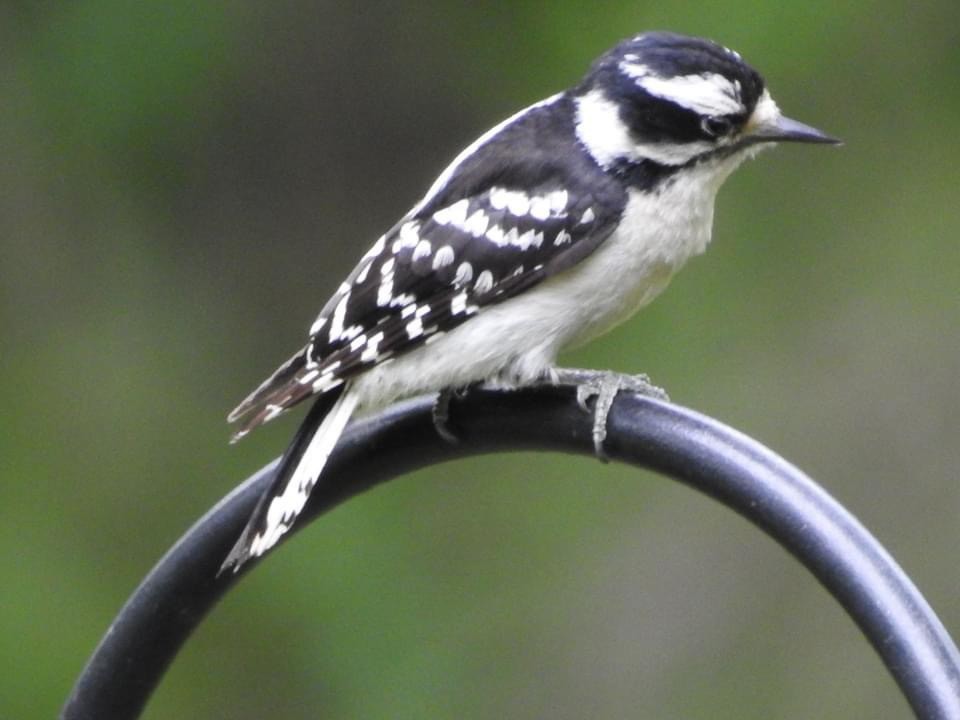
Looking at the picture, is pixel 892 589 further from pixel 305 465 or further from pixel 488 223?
pixel 488 223

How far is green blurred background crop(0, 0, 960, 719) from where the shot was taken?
4879mm

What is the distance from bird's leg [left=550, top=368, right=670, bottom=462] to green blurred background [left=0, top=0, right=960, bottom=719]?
2.10 metres

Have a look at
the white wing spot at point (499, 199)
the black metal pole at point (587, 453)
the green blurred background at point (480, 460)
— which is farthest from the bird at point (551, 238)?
the green blurred background at point (480, 460)

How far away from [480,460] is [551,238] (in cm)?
240

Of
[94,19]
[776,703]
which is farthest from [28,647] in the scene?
[776,703]

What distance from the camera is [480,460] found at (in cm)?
520

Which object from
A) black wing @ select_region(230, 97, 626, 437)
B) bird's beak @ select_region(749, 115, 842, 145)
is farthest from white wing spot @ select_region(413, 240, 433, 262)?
bird's beak @ select_region(749, 115, 842, 145)

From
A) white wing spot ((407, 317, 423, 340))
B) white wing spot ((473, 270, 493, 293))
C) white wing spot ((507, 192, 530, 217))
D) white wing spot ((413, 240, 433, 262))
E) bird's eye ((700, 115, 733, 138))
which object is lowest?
white wing spot ((407, 317, 423, 340))

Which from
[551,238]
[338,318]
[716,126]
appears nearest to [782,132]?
[716,126]

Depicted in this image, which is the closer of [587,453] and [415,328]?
[587,453]

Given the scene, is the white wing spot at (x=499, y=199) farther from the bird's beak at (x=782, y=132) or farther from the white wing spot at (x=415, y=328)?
the bird's beak at (x=782, y=132)

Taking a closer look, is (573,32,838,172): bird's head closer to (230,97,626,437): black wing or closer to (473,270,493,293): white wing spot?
(230,97,626,437): black wing

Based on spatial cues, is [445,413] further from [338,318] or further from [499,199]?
[499,199]

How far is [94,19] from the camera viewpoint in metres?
4.94
